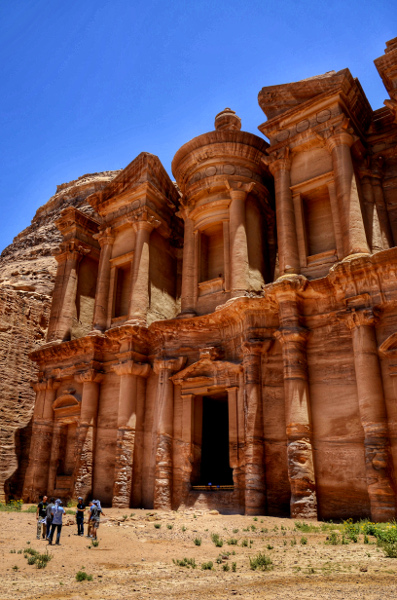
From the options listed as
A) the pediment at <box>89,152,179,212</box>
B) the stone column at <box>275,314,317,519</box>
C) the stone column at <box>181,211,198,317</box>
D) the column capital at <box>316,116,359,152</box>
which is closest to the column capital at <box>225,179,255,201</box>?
the stone column at <box>181,211,198,317</box>

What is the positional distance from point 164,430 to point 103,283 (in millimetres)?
7804

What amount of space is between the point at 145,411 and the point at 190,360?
2737mm

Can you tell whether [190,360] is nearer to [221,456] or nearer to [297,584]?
[221,456]

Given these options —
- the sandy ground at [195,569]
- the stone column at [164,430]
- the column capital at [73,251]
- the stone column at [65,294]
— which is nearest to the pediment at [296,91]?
the stone column at [164,430]

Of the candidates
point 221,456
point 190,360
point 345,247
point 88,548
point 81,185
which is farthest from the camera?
point 81,185

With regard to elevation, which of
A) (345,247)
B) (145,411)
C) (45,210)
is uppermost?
(45,210)

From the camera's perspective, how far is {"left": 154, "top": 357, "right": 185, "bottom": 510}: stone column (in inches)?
626

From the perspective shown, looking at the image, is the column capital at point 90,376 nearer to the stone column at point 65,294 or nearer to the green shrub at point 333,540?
the stone column at point 65,294

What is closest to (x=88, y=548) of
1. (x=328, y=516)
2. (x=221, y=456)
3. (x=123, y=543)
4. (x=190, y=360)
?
(x=123, y=543)

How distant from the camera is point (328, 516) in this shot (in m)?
12.5

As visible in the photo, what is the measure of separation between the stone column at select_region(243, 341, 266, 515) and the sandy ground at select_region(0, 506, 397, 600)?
1423 mm

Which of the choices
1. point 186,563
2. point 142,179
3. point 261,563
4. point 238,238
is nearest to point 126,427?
point 238,238

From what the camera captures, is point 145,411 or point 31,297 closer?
point 145,411

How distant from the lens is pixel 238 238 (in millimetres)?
17547
